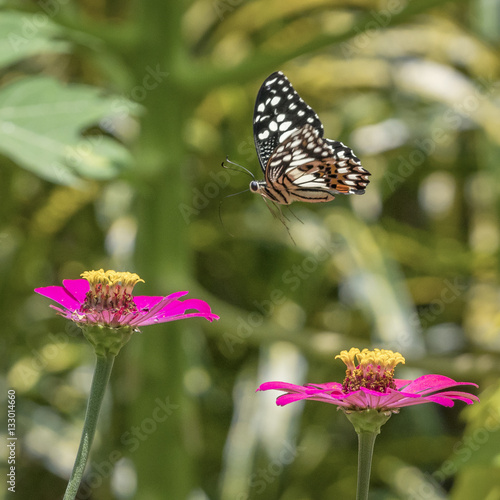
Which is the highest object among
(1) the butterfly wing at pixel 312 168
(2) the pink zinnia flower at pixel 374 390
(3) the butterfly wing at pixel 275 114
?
(3) the butterfly wing at pixel 275 114

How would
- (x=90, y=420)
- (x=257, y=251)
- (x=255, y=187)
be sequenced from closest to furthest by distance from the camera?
(x=90, y=420), (x=255, y=187), (x=257, y=251)

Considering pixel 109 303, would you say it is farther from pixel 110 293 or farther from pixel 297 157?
pixel 297 157

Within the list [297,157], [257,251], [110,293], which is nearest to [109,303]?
[110,293]

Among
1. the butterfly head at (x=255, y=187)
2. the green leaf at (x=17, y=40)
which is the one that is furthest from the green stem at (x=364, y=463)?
the green leaf at (x=17, y=40)

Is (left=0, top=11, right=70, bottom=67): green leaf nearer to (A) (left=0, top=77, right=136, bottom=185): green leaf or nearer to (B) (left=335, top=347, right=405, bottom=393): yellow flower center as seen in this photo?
(A) (left=0, top=77, right=136, bottom=185): green leaf

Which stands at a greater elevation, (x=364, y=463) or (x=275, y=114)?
(x=275, y=114)

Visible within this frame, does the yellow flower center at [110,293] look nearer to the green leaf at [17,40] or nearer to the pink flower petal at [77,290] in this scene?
the pink flower petal at [77,290]
